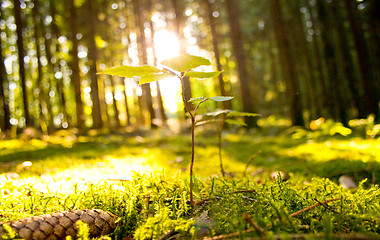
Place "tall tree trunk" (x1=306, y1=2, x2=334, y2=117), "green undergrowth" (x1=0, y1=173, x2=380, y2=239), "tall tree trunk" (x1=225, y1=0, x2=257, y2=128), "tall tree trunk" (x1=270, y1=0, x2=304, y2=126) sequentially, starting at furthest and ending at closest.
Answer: "tall tree trunk" (x1=306, y1=2, x2=334, y2=117) → "tall tree trunk" (x1=225, y1=0, x2=257, y2=128) → "tall tree trunk" (x1=270, y1=0, x2=304, y2=126) → "green undergrowth" (x1=0, y1=173, x2=380, y2=239)

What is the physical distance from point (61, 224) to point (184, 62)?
38.8 inches

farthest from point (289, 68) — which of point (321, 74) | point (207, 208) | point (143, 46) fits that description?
point (207, 208)

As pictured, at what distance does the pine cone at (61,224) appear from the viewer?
113 centimetres

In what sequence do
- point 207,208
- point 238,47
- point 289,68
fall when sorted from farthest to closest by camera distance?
point 238,47 → point 289,68 → point 207,208

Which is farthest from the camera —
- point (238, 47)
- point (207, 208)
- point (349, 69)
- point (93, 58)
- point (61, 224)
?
point (93, 58)

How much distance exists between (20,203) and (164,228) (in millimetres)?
1048

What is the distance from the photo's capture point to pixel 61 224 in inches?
48.4

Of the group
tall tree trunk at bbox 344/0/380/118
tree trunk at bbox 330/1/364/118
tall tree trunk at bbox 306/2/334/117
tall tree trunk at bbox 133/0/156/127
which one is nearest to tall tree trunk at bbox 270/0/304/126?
tall tree trunk at bbox 344/0/380/118

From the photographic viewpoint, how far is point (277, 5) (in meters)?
10.2

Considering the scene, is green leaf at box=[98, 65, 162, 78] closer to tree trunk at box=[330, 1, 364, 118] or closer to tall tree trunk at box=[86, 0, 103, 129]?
tree trunk at box=[330, 1, 364, 118]

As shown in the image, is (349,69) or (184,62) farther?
(349,69)

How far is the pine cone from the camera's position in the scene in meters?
1.13

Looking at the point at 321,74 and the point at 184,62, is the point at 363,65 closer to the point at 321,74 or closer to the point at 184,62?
the point at 321,74

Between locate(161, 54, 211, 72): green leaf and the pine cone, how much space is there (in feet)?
2.87
